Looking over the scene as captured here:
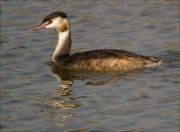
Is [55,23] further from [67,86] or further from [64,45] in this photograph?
[67,86]

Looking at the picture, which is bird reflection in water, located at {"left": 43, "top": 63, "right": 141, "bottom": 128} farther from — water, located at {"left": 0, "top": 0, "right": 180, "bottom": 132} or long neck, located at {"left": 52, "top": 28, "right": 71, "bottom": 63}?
long neck, located at {"left": 52, "top": 28, "right": 71, "bottom": 63}

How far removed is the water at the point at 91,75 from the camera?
31.4 feet

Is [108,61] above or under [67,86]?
above

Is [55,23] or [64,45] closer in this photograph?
[55,23]

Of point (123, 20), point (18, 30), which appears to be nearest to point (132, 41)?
point (123, 20)

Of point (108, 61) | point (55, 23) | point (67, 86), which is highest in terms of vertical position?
point (55, 23)

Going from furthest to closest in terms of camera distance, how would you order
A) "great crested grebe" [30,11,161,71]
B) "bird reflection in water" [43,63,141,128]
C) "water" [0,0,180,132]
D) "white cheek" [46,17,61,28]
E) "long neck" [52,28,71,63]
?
"long neck" [52,28,71,63] → "white cheek" [46,17,61,28] → "great crested grebe" [30,11,161,71] → "bird reflection in water" [43,63,141,128] → "water" [0,0,180,132]

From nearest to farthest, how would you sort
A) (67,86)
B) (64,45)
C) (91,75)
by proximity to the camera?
(67,86), (91,75), (64,45)

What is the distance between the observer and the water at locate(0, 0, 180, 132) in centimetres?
956

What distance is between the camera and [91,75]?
1189 cm

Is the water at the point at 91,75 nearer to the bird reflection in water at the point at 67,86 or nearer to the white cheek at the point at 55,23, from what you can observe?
the bird reflection in water at the point at 67,86

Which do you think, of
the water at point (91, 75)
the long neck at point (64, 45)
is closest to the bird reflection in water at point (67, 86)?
the water at point (91, 75)

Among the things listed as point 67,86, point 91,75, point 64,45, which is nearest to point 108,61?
point 91,75

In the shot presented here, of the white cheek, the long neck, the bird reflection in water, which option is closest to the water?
the bird reflection in water
